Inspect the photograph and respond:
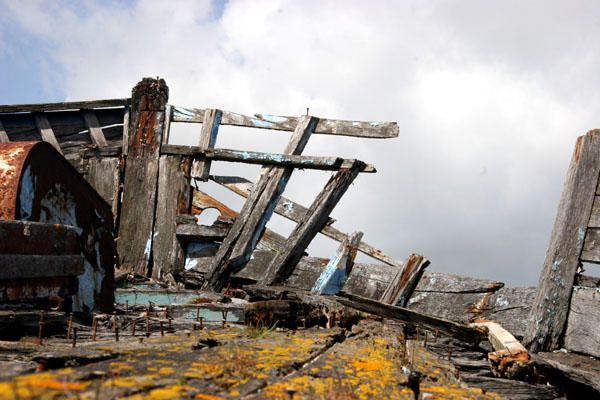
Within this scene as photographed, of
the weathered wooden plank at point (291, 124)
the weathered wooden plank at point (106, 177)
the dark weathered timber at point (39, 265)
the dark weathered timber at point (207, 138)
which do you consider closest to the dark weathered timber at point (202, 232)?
the dark weathered timber at point (207, 138)

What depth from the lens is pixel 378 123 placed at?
26.0 ft

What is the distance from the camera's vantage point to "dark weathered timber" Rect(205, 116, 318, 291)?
7934mm

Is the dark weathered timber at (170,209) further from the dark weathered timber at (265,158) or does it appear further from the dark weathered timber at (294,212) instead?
the dark weathered timber at (294,212)

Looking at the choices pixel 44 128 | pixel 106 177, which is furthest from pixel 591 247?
pixel 44 128

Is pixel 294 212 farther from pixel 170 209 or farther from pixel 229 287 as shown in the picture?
pixel 170 209

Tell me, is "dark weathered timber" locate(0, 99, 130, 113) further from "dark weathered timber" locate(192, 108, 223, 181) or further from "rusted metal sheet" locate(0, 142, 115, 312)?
"rusted metal sheet" locate(0, 142, 115, 312)

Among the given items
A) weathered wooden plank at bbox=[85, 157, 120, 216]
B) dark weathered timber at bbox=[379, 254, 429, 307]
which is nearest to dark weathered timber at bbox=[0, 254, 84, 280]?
dark weathered timber at bbox=[379, 254, 429, 307]

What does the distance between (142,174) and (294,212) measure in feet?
8.18

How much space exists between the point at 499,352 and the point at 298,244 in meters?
3.84

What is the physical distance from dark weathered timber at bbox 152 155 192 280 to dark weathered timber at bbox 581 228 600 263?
529cm

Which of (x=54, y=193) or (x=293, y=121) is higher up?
(x=293, y=121)

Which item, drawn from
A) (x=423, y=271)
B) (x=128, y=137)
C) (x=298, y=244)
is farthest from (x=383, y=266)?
(x=128, y=137)

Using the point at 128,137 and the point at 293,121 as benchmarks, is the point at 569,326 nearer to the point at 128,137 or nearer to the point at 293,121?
the point at 293,121

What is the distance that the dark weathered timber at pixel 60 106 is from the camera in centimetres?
908
